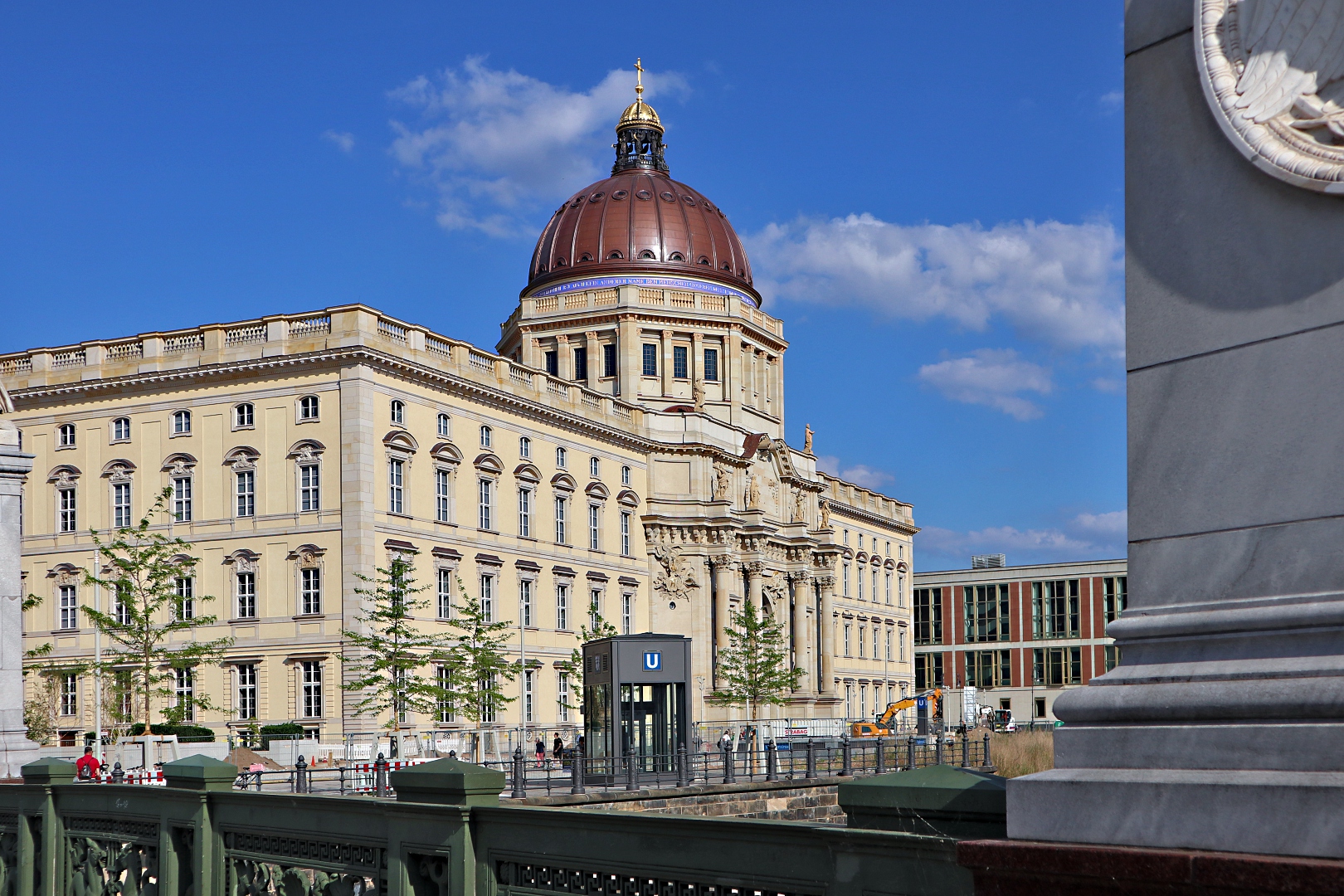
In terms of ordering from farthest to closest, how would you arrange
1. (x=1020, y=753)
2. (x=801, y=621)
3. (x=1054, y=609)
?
(x=1054, y=609)
(x=801, y=621)
(x=1020, y=753)

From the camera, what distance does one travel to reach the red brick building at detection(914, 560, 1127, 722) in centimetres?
11981

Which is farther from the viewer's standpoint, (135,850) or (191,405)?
(191,405)

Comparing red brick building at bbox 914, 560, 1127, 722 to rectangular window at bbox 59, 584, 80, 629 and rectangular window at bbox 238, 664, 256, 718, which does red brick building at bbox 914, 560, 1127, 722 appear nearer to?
rectangular window at bbox 238, 664, 256, 718

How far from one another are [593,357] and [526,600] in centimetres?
3205

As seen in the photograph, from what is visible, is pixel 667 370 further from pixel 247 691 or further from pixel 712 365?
pixel 247 691

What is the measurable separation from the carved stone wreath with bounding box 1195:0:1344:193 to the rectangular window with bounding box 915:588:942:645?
409ft

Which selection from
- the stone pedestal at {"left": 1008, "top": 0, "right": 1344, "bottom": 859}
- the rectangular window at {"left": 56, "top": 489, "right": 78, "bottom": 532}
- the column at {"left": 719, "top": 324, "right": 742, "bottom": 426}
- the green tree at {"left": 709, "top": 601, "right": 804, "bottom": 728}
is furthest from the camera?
the column at {"left": 719, "top": 324, "right": 742, "bottom": 426}

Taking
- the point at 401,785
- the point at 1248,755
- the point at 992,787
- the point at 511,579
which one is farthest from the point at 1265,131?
the point at 511,579

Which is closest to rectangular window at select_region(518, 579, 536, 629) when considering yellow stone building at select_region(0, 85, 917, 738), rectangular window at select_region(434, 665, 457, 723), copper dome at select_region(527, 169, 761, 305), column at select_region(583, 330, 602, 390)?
yellow stone building at select_region(0, 85, 917, 738)

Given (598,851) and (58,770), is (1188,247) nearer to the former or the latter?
(598,851)

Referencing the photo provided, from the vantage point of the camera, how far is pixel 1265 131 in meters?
4.78

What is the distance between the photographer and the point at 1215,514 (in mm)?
4844

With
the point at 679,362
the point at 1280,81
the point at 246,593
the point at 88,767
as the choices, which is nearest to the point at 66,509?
the point at 246,593

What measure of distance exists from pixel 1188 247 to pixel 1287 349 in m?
0.52
